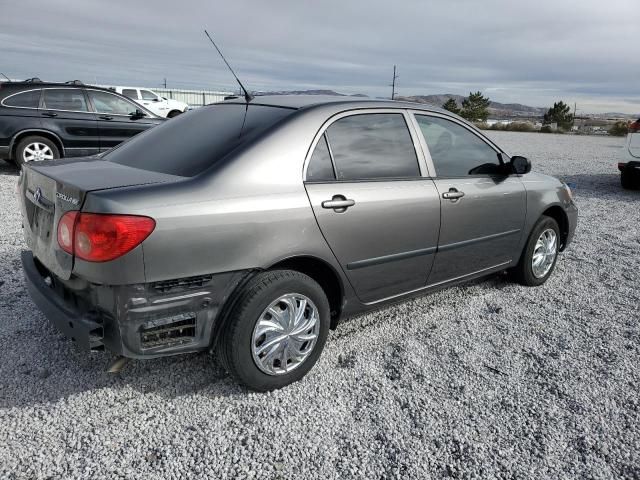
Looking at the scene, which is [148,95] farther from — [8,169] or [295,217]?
[295,217]

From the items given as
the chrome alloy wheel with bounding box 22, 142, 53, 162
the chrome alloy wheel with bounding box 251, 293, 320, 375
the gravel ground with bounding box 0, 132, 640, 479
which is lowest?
the gravel ground with bounding box 0, 132, 640, 479

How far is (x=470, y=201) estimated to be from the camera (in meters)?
3.62

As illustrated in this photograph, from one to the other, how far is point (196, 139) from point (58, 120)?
280 inches

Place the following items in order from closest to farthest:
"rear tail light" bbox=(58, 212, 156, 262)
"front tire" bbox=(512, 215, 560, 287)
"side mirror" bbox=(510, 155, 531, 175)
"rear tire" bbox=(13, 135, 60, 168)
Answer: "rear tail light" bbox=(58, 212, 156, 262) < "side mirror" bbox=(510, 155, 531, 175) < "front tire" bbox=(512, 215, 560, 287) < "rear tire" bbox=(13, 135, 60, 168)

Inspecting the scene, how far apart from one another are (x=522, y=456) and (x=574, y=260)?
12.0 feet

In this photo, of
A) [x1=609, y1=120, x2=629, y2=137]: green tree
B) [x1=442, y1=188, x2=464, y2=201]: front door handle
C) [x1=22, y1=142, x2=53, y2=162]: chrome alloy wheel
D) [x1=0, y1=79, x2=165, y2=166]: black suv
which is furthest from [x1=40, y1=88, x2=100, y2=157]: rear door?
[x1=609, y1=120, x2=629, y2=137]: green tree

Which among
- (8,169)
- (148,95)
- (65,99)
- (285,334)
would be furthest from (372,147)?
(148,95)

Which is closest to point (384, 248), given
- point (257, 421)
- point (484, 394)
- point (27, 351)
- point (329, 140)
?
point (329, 140)

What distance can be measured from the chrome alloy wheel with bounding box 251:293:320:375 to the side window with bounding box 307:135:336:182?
0.67 metres

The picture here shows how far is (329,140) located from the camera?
293 centimetres

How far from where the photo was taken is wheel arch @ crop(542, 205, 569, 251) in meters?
4.64

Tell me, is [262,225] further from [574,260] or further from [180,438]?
[574,260]

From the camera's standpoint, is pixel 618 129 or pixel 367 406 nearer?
pixel 367 406

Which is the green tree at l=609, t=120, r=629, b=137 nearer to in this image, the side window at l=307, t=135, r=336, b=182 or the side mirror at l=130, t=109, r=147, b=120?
the side mirror at l=130, t=109, r=147, b=120
